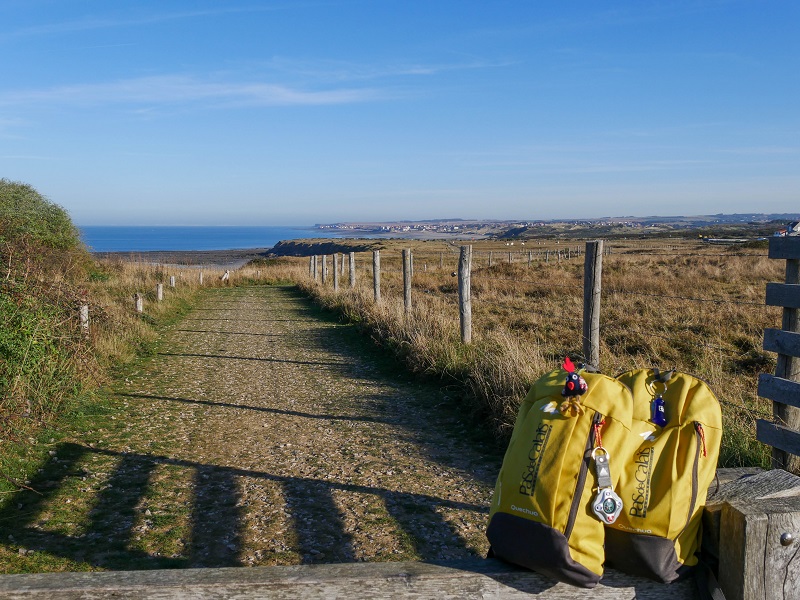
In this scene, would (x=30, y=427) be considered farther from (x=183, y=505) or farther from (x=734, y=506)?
(x=734, y=506)

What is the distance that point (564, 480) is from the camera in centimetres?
213

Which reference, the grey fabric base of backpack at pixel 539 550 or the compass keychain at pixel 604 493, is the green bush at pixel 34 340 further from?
the compass keychain at pixel 604 493

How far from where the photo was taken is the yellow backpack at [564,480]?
2.09m

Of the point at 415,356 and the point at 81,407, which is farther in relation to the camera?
the point at 415,356

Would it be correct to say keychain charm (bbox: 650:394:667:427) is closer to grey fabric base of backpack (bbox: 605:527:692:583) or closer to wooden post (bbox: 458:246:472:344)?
grey fabric base of backpack (bbox: 605:527:692:583)

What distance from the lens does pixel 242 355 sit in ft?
40.7

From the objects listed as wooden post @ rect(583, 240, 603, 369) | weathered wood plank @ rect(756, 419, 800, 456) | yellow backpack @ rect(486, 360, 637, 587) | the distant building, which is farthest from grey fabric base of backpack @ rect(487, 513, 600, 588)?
wooden post @ rect(583, 240, 603, 369)

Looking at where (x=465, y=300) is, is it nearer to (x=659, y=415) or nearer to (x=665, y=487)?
(x=659, y=415)

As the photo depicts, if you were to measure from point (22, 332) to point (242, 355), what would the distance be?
5.23 m

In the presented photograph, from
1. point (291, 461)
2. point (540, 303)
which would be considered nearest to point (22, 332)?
point (291, 461)

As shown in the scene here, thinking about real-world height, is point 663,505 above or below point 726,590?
above

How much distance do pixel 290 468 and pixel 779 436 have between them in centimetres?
375

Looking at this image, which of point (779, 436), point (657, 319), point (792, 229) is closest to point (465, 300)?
point (657, 319)

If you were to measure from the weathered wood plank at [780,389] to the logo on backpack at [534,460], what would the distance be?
336cm
